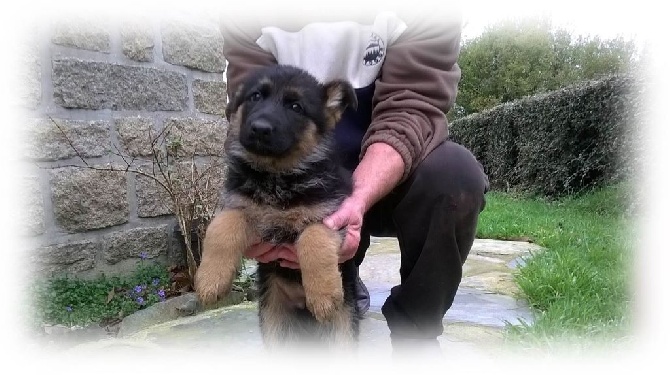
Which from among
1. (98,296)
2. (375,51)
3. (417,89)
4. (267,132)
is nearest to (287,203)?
(267,132)

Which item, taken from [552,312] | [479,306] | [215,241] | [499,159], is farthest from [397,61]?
[499,159]

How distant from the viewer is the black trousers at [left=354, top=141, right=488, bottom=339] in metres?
2.75

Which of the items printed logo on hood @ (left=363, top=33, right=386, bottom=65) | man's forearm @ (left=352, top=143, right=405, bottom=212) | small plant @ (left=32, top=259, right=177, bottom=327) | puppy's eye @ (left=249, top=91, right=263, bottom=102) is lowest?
small plant @ (left=32, top=259, right=177, bottom=327)

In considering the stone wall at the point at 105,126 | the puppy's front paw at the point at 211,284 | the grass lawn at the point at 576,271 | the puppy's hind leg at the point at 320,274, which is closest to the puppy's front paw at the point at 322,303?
the puppy's hind leg at the point at 320,274

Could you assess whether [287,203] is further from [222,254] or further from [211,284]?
[211,284]

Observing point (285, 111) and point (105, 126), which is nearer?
point (285, 111)

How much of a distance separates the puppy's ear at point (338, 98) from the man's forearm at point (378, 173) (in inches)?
11.3

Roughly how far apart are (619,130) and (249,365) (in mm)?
7491

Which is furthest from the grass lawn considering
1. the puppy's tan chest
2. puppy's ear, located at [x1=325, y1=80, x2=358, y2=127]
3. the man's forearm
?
puppy's ear, located at [x1=325, y1=80, x2=358, y2=127]

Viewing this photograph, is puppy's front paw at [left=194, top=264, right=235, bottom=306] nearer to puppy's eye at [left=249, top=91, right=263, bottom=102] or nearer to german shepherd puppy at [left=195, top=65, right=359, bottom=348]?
german shepherd puppy at [left=195, top=65, right=359, bottom=348]

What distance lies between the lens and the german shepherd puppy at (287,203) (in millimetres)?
2502

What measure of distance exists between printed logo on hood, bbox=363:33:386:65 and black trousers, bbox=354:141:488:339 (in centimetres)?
65

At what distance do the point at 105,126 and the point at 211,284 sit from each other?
2.13 metres

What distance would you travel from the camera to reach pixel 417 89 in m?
2.92
